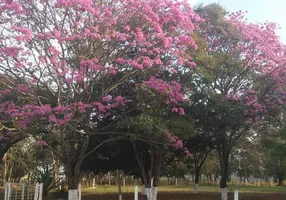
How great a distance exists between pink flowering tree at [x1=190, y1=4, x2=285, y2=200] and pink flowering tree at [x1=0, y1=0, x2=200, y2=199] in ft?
10.2

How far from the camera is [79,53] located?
40.6 feet

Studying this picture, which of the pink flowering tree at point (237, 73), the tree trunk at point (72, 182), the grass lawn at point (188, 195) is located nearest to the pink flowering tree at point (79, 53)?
the tree trunk at point (72, 182)

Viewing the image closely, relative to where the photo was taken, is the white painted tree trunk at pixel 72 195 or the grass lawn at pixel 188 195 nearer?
the white painted tree trunk at pixel 72 195

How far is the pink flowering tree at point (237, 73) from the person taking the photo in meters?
16.9

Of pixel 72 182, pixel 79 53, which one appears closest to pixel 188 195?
pixel 72 182

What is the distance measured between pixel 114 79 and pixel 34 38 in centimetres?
331

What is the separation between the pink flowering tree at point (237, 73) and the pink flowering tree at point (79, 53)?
310 cm

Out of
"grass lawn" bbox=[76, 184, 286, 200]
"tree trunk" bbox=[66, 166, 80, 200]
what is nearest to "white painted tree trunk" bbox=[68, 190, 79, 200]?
"tree trunk" bbox=[66, 166, 80, 200]

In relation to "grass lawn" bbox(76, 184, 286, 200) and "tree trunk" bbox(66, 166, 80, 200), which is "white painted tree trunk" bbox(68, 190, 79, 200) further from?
"grass lawn" bbox(76, 184, 286, 200)

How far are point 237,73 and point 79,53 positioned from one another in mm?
8353

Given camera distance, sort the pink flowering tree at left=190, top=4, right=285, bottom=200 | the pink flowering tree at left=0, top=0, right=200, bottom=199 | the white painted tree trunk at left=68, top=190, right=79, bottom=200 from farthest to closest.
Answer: the pink flowering tree at left=190, top=4, right=285, bottom=200 < the white painted tree trunk at left=68, top=190, right=79, bottom=200 < the pink flowering tree at left=0, top=0, right=200, bottom=199

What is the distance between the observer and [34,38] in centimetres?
1220

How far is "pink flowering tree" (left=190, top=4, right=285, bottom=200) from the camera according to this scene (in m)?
16.9

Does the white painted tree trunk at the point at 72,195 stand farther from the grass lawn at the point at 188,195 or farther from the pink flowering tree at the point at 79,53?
the grass lawn at the point at 188,195
